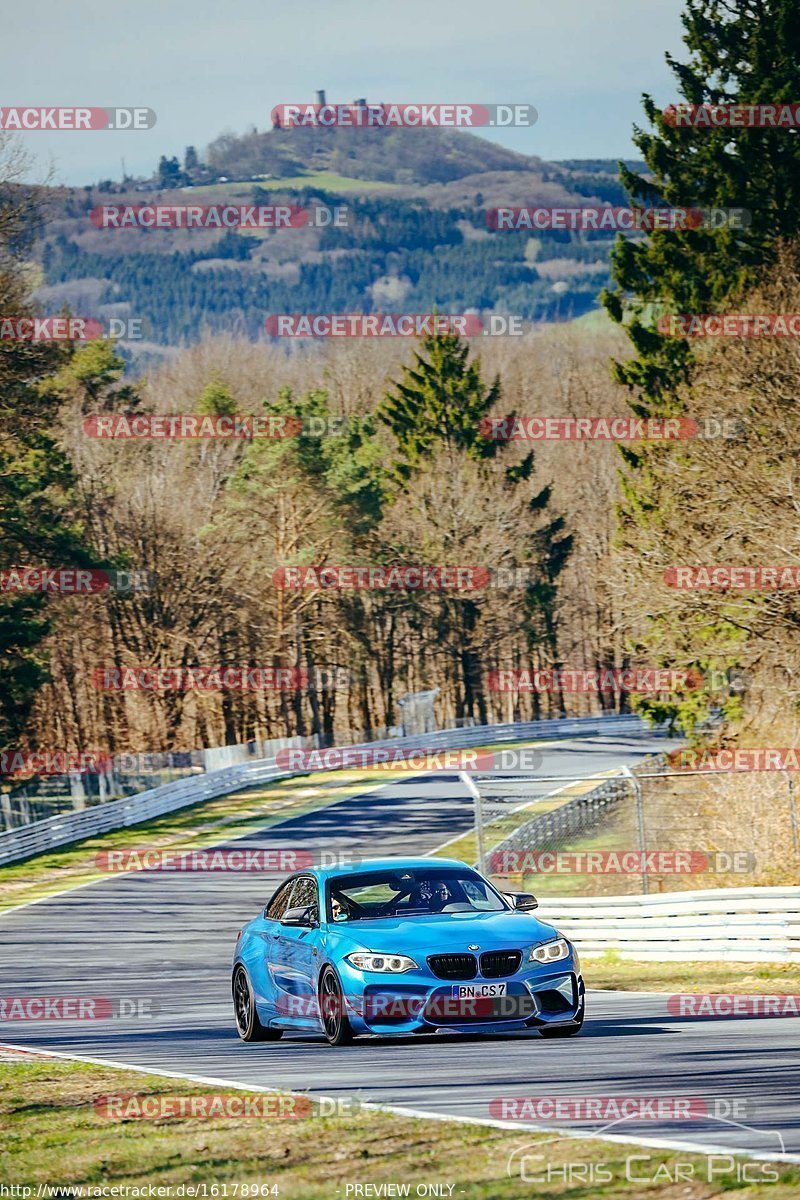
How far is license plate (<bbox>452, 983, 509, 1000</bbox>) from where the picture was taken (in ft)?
36.6

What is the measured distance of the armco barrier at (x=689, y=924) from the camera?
61.6ft

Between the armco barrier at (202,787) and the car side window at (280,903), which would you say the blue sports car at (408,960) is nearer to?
the car side window at (280,903)

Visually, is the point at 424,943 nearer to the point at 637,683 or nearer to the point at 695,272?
the point at 637,683

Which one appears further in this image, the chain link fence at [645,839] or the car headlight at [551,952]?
the chain link fence at [645,839]

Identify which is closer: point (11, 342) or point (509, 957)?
point (509, 957)

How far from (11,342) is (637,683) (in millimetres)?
17534

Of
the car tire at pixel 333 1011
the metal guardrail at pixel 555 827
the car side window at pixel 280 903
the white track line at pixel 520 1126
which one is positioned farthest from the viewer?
the metal guardrail at pixel 555 827

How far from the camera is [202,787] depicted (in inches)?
2019

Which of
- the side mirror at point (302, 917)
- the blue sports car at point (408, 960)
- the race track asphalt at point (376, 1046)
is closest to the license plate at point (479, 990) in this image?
the blue sports car at point (408, 960)

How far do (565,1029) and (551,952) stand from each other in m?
0.68

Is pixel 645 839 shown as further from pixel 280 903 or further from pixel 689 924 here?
pixel 280 903

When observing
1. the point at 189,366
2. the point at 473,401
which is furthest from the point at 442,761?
the point at 189,366

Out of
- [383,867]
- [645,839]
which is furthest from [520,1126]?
[645,839]

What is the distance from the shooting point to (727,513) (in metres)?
33.0
